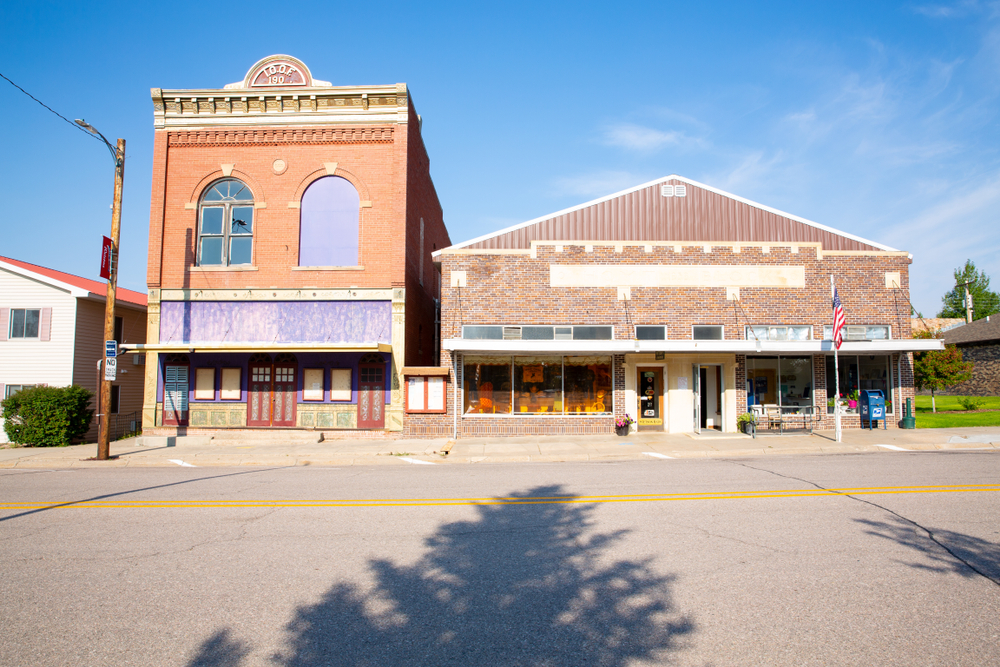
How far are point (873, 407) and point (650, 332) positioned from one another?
7.32m

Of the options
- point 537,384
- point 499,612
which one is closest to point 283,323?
point 537,384

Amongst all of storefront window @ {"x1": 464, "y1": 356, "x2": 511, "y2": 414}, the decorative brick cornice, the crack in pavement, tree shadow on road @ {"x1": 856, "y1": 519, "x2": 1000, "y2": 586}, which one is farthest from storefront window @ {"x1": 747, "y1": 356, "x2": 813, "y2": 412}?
the decorative brick cornice

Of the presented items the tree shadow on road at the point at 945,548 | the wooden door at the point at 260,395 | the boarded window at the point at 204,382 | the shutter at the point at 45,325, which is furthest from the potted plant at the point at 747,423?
the shutter at the point at 45,325

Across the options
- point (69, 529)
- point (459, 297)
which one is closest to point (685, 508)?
point (69, 529)

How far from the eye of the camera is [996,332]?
36750 millimetres

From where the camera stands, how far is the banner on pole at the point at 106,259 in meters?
15.5

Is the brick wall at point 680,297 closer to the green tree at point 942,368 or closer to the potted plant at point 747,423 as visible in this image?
the potted plant at point 747,423

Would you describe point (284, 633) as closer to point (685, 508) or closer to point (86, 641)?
point (86, 641)

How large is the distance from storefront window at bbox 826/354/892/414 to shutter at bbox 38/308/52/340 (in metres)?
27.0

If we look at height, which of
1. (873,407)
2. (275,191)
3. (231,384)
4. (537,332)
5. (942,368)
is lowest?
(873,407)

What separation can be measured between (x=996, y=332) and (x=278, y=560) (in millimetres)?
46516

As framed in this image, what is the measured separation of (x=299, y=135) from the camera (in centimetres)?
1961

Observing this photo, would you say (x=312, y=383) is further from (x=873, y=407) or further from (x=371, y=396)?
(x=873, y=407)

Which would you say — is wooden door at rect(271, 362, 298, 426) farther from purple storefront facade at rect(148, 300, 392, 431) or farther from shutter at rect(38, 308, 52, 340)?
shutter at rect(38, 308, 52, 340)
